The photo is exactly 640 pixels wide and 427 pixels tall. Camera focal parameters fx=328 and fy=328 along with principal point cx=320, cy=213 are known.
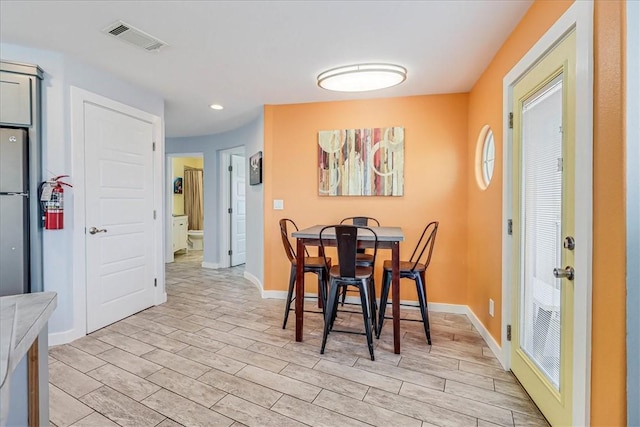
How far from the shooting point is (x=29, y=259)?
2510 mm

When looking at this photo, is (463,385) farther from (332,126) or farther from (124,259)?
(124,259)

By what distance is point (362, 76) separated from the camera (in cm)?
278

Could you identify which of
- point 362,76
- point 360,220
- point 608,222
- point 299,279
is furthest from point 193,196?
point 608,222

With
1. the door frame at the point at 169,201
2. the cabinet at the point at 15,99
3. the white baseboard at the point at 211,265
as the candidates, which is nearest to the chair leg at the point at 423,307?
the cabinet at the point at 15,99

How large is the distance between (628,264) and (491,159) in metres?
2.04

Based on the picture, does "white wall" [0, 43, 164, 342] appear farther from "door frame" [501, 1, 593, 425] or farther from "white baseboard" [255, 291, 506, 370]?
"door frame" [501, 1, 593, 425]

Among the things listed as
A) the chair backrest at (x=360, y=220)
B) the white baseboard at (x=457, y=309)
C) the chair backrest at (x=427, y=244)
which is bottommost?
the white baseboard at (x=457, y=309)

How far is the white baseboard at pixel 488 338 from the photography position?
231 centimetres

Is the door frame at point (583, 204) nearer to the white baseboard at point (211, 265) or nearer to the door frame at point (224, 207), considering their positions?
the door frame at point (224, 207)

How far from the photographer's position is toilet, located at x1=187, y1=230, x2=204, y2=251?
8.02 meters

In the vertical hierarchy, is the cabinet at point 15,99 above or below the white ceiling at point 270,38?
below

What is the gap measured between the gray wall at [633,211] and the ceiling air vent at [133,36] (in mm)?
2597

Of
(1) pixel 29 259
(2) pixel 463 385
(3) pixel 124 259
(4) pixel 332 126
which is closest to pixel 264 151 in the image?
(4) pixel 332 126

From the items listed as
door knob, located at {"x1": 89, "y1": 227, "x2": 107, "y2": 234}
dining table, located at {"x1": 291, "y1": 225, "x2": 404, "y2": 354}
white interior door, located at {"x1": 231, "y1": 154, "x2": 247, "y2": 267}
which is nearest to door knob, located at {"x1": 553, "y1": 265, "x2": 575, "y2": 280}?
dining table, located at {"x1": 291, "y1": 225, "x2": 404, "y2": 354}
